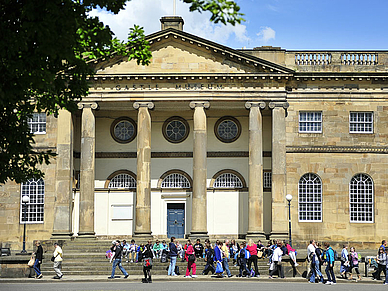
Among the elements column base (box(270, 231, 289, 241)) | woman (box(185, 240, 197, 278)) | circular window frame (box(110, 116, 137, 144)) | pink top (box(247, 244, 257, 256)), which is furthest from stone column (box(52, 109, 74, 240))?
pink top (box(247, 244, 257, 256))

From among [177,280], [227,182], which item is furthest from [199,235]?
[177,280]

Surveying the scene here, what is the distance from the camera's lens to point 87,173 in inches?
Result: 1510

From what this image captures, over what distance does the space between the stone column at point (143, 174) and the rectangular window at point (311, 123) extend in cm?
1003

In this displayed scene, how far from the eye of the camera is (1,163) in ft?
39.9

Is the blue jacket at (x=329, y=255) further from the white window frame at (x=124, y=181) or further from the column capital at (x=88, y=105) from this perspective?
the white window frame at (x=124, y=181)

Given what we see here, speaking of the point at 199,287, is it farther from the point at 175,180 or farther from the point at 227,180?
the point at 175,180

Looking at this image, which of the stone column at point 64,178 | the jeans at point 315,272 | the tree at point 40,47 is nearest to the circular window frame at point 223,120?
the stone column at point 64,178

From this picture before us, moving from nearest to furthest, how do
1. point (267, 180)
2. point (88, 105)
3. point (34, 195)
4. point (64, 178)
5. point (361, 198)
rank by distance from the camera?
point (64, 178) < point (88, 105) < point (361, 198) < point (34, 195) < point (267, 180)

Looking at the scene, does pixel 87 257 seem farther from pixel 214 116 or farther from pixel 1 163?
pixel 1 163

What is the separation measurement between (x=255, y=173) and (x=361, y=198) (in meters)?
7.60

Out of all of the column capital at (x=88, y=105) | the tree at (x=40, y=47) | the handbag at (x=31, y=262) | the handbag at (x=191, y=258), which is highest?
the column capital at (x=88, y=105)

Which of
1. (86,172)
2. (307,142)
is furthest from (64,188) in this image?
(307,142)

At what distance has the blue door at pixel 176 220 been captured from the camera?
41.9 meters

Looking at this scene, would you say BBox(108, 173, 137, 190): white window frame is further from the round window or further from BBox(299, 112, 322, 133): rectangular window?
BBox(299, 112, 322, 133): rectangular window
